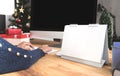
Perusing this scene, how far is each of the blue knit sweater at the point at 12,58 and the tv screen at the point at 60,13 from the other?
0.65 meters

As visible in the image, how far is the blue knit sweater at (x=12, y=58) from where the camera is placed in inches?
24.4

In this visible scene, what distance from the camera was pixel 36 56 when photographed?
32.8 inches

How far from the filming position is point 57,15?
139cm

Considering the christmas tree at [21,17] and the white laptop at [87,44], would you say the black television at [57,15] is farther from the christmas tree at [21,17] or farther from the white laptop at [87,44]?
the white laptop at [87,44]

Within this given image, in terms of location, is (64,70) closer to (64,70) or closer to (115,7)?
(64,70)

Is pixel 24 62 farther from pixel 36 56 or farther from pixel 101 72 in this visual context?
pixel 101 72

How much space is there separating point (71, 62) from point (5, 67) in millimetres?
309

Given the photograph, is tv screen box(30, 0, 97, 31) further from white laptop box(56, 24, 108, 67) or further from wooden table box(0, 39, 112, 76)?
wooden table box(0, 39, 112, 76)

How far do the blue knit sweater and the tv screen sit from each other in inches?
25.5

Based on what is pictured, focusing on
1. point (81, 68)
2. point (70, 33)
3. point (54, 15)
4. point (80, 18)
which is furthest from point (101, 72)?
point (54, 15)

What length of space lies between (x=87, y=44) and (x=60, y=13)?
2.06 ft

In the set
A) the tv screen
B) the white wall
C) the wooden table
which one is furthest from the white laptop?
the white wall

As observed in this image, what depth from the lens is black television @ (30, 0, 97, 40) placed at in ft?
4.10

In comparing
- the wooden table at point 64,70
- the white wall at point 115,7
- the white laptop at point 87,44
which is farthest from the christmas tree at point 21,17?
the white wall at point 115,7
